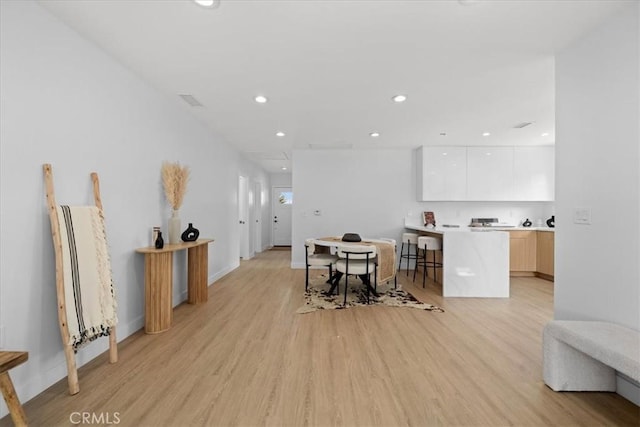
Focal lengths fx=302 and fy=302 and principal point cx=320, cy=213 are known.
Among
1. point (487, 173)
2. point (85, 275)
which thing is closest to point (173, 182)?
point (85, 275)

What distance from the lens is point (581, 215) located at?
2.20 metres

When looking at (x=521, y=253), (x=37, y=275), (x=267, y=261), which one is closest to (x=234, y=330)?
(x=37, y=275)

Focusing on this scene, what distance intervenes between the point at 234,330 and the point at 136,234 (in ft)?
4.36

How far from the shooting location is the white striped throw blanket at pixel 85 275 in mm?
1974

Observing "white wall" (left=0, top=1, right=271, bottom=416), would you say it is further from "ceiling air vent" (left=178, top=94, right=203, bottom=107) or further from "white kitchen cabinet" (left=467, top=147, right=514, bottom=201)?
"white kitchen cabinet" (left=467, top=147, right=514, bottom=201)

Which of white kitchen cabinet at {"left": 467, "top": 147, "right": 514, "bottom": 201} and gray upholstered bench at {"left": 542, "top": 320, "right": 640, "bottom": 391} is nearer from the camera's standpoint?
gray upholstered bench at {"left": 542, "top": 320, "right": 640, "bottom": 391}

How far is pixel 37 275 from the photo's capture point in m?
1.93

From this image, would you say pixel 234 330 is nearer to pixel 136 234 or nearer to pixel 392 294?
pixel 136 234


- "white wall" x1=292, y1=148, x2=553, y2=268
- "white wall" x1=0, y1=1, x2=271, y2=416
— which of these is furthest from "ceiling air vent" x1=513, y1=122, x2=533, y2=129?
"white wall" x1=0, y1=1, x2=271, y2=416

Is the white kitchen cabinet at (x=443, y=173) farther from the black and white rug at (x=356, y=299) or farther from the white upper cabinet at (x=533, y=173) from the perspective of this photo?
the black and white rug at (x=356, y=299)

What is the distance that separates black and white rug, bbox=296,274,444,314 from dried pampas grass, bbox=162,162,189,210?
188 centimetres

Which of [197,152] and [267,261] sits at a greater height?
[197,152]

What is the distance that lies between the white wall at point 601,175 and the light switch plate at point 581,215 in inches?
1.2

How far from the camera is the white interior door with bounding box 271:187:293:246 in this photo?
9.94m
